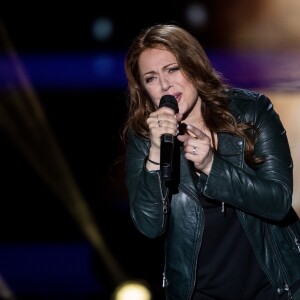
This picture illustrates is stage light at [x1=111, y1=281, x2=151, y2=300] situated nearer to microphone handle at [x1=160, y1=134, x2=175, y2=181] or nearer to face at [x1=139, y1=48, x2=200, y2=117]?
face at [x1=139, y1=48, x2=200, y2=117]

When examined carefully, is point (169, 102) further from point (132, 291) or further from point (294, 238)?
point (132, 291)

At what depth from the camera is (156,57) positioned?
69.2 inches

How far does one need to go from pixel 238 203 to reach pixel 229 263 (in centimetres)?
18

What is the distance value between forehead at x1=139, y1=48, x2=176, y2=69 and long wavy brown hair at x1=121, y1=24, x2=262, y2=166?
0.01 meters

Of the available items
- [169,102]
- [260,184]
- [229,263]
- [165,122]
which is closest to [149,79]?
[169,102]

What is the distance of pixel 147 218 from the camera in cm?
169

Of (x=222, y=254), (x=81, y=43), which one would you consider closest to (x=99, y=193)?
(x=81, y=43)

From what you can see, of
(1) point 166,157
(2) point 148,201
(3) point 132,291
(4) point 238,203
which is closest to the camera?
(1) point 166,157

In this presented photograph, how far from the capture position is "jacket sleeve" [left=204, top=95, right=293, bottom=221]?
1562 mm

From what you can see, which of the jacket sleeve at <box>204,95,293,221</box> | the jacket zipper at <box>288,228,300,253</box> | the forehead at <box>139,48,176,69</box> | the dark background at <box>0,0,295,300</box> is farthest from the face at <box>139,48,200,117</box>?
the dark background at <box>0,0,295,300</box>

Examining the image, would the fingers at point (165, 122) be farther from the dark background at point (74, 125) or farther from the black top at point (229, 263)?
the dark background at point (74, 125)

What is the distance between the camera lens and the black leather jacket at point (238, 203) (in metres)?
1.57

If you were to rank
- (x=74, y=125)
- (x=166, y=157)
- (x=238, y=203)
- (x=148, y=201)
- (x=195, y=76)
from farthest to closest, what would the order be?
(x=74, y=125), (x=195, y=76), (x=148, y=201), (x=238, y=203), (x=166, y=157)

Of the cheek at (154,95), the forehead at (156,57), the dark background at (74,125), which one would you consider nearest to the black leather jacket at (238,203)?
the cheek at (154,95)
